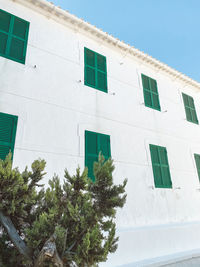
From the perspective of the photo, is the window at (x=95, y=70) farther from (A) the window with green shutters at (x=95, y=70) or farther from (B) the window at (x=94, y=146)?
(B) the window at (x=94, y=146)

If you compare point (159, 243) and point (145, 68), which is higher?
point (145, 68)

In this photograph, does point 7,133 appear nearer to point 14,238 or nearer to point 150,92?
point 14,238

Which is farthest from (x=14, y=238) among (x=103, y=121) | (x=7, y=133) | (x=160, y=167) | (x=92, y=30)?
(x=92, y=30)

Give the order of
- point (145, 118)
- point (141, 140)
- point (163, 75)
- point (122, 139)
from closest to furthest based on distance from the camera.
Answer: point (122, 139), point (141, 140), point (145, 118), point (163, 75)

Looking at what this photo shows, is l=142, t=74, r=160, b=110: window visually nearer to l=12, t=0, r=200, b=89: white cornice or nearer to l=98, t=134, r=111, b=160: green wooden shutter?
l=12, t=0, r=200, b=89: white cornice

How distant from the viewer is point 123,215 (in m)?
4.71

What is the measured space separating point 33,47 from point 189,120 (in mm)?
6870

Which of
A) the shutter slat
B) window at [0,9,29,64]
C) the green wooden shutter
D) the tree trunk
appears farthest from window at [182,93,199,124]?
the tree trunk

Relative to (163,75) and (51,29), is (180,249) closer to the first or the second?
(163,75)

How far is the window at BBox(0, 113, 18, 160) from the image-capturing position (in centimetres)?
379

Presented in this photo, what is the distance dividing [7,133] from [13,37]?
2.69m

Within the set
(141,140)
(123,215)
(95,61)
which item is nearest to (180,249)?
(123,215)

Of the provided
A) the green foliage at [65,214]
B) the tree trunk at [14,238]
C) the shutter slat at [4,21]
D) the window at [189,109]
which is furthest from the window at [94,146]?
the window at [189,109]

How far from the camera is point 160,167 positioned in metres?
6.04
